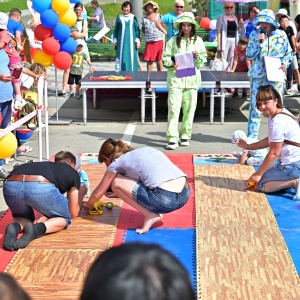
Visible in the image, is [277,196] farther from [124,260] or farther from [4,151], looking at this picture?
[124,260]

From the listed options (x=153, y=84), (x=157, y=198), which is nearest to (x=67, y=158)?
(x=157, y=198)

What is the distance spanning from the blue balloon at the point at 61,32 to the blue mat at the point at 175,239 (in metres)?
4.45

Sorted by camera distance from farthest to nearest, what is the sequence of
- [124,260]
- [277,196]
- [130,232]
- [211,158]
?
[211,158] → [277,196] → [130,232] → [124,260]

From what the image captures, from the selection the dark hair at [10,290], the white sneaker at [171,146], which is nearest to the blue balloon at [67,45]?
the white sneaker at [171,146]

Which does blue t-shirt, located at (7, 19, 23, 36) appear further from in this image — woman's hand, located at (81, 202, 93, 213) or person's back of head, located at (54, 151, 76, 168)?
person's back of head, located at (54, 151, 76, 168)

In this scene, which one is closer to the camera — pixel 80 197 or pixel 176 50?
pixel 80 197

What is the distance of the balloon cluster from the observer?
8.99m

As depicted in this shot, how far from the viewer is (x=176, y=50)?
28.4 ft

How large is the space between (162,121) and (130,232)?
19.5 ft

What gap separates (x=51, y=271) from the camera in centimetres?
455

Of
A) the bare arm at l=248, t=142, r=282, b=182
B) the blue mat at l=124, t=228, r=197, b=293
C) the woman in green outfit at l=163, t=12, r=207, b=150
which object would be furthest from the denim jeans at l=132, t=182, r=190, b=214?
the woman in green outfit at l=163, t=12, r=207, b=150

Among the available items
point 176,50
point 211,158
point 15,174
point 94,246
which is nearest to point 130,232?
point 94,246

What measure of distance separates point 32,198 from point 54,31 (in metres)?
4.61

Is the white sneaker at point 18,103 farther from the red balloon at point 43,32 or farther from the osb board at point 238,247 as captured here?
the osb board at point 238,247
